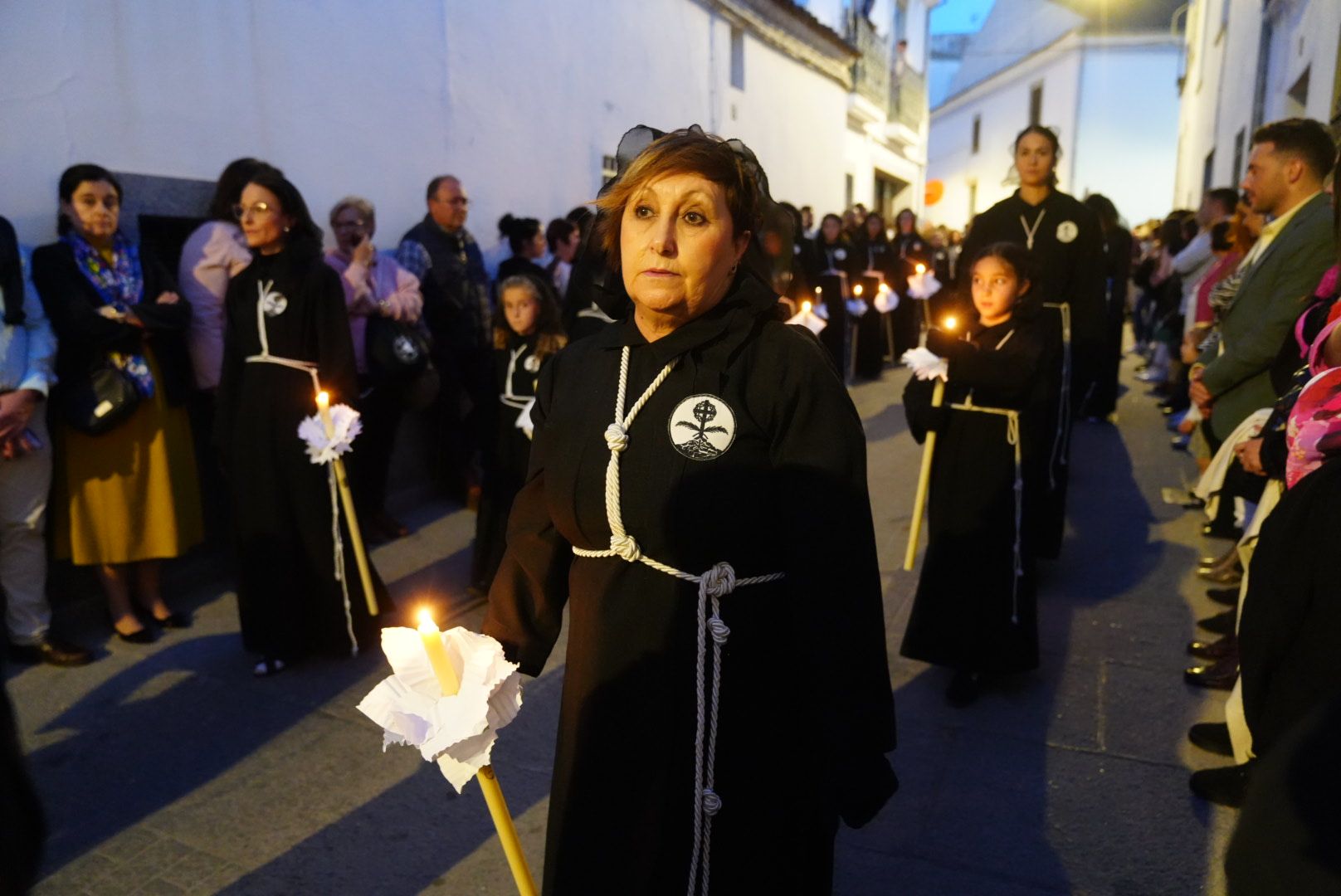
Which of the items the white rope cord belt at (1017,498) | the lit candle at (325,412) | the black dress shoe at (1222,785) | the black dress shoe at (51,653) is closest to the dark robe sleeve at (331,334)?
the lit candle at (325,412)

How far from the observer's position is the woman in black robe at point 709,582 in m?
1.79

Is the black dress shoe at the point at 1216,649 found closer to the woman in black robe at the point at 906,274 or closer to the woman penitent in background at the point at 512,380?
the woman penitent in background at the point at 512,380

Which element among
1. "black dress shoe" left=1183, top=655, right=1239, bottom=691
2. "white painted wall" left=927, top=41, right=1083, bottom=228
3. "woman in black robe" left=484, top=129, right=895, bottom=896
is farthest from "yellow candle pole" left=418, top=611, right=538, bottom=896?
"white painted wall" left=927, top=41, right=1083, bottom=228

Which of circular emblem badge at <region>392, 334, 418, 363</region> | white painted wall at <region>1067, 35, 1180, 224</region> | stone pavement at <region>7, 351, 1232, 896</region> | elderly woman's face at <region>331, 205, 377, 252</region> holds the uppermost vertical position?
white painted wall at <region>1067, 35, 1180, 224</region>

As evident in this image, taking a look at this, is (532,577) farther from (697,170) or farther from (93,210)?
(93,210)

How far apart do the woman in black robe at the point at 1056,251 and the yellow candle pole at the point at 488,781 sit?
4282 mm

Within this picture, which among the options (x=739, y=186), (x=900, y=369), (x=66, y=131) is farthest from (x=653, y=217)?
(x=900, y=369)

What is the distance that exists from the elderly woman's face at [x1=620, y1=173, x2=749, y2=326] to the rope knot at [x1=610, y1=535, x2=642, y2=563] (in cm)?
44

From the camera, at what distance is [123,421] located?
179 inches

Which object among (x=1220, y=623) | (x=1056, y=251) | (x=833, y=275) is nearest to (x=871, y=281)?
(x=833, y=275)

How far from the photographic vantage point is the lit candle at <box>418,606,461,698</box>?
1506mm

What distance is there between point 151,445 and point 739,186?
12.9 feet

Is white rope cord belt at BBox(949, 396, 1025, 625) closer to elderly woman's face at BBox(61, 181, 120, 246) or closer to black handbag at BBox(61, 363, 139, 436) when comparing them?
black handbag at BBox(61, 363, 139, 436)

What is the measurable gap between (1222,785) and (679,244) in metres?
2.76
